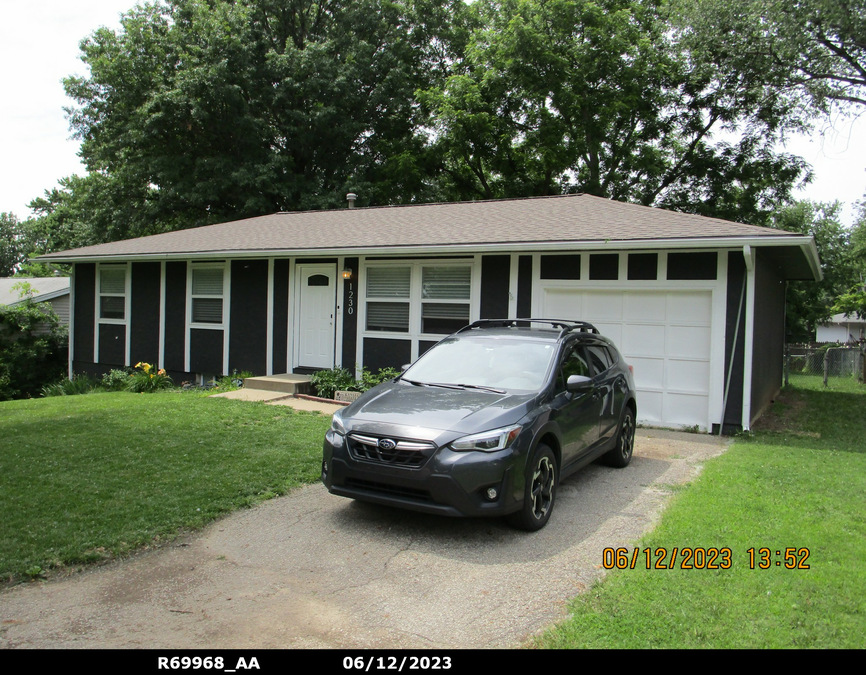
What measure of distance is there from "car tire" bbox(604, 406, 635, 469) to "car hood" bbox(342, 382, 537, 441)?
2.16m

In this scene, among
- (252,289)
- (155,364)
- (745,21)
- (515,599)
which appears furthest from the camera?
(745,21)

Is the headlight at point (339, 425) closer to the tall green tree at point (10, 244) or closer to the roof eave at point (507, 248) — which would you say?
the roof eave at point (507, 248)

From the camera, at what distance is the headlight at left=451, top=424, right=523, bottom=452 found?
4582mm

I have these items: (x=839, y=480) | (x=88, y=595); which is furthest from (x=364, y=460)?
(x=839, y=480)

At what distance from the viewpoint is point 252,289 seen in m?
13.4

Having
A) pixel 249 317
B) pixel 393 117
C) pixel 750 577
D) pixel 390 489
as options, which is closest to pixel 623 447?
pixel 750 577

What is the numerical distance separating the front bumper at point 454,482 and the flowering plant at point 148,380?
403 inches

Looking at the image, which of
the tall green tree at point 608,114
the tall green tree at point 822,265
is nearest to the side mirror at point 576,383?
the tall green tree at point 608,114

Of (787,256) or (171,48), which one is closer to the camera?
(787,256)

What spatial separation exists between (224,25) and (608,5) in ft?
48.9

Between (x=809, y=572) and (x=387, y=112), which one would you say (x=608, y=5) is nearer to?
(x=387, y=112)

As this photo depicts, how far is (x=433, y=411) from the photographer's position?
16.3 feet

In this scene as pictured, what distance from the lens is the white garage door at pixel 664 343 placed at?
949 centimetres

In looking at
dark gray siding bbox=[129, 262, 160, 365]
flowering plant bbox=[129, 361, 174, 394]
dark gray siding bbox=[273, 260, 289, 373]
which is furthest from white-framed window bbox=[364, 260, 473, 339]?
dark gray siding bbox=[129, 262, 160, 365]
